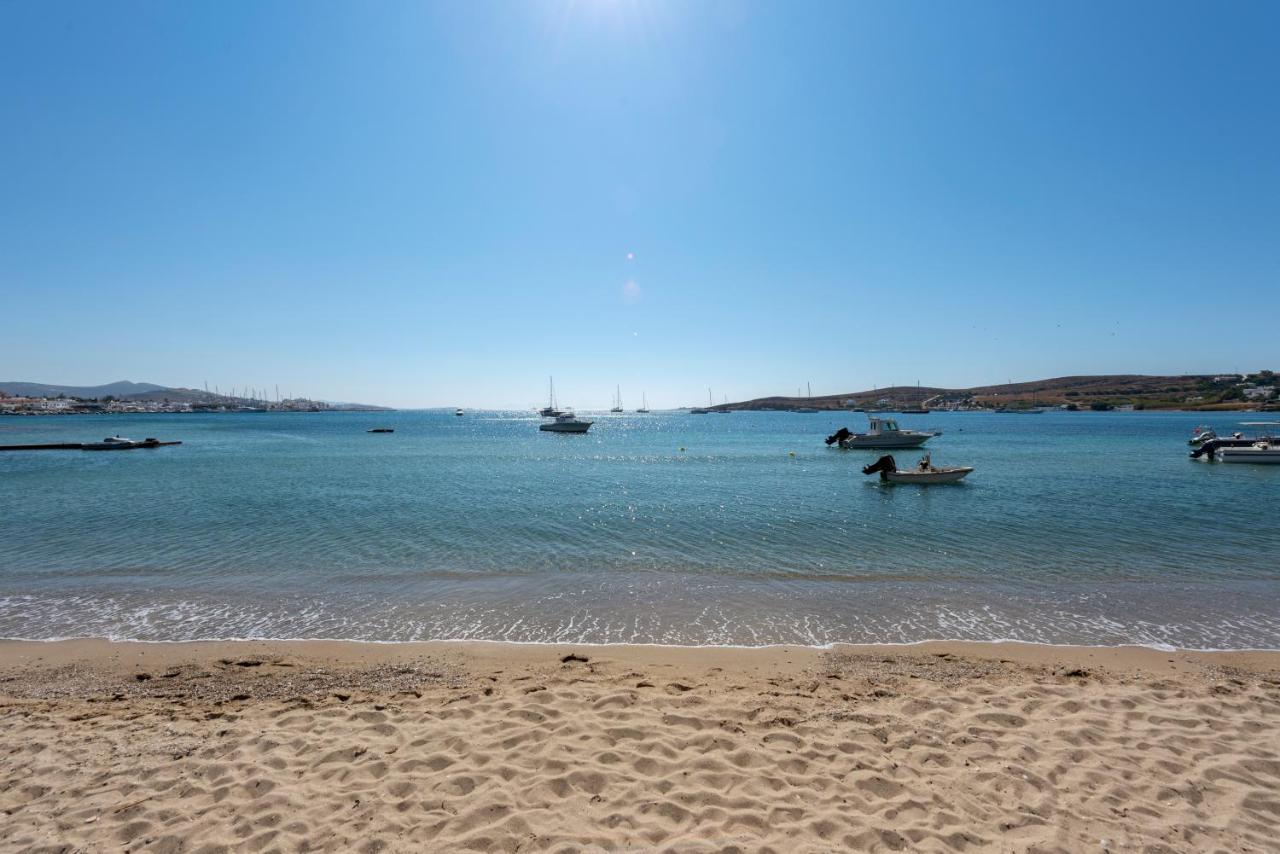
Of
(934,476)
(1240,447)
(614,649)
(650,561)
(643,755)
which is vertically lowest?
(650,561)

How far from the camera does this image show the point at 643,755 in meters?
5.70

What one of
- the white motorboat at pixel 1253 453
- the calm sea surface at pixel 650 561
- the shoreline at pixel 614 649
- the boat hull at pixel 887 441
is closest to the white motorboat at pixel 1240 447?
the white motorboat at pixel 1253 453

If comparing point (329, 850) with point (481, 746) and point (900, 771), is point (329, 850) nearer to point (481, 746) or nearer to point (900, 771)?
point (481, 746)

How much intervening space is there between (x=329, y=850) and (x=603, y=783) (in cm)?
225

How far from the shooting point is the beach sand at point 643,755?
4.59m

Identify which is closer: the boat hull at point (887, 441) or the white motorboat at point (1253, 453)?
the white motorboat at point (1253, 453)

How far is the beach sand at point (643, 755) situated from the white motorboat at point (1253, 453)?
43.2 m

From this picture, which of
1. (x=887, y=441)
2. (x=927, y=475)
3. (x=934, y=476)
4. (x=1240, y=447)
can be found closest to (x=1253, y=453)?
(x=1240, y=447)

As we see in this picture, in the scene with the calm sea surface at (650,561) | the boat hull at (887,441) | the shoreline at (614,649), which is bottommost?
the calm sea surface at (650,561)

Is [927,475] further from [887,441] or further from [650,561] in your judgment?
[887,441]

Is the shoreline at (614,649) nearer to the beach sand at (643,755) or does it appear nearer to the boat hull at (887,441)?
the beach sand at (643,755)

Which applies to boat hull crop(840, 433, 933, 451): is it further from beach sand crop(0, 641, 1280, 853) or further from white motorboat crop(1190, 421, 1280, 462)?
beach sand crop(0, 641, 1280, 853)

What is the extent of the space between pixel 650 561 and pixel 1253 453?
4701 centimetres

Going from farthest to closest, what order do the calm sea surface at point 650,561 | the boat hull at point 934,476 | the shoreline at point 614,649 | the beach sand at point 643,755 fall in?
the boat hull at point 934,476
the calm sea surface at point 650,561
the shoreline at point 614,649
the beach sand at point 643,755
